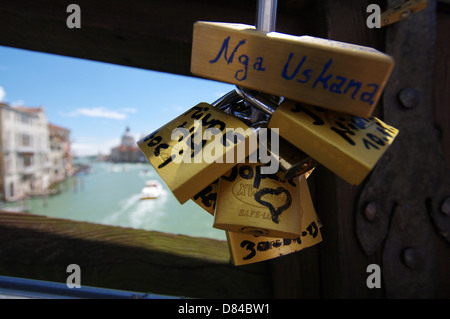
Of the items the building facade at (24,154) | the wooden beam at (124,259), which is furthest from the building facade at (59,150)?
the wooden beam at (124,259)

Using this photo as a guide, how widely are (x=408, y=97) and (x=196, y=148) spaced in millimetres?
546

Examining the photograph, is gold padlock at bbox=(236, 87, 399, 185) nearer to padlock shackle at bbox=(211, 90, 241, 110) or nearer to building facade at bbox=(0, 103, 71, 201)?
padlock shackle at bbox=(211, 90, 241, 110)

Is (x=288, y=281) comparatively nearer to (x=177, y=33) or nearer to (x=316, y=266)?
(x=316, y=266)

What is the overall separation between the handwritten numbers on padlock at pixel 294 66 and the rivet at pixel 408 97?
441 mm

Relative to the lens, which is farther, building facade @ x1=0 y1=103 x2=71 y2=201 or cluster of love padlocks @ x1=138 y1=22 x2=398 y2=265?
building facade @ x1=0 y1=103 x2=71 y2=201

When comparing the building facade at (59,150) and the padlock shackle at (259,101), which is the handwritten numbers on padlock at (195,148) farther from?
the building facade at (59,150)

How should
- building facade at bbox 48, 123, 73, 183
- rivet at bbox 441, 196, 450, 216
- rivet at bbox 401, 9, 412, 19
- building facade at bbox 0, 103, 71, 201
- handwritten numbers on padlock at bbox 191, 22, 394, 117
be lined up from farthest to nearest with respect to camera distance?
building facade at bbox 48, 123, 73, 183, building facade at bbox 0, 103, 71, 201, rivet at bbox 441, 196, 450, 216, rivet at bbox 401, 9, 412, 19, handwritten numbers on padlock at bbox 191, 22, 394, 117

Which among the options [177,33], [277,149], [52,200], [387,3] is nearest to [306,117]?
[277,149]

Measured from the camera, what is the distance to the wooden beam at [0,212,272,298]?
611 millimetres

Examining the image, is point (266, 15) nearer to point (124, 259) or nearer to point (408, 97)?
point (408, 97)

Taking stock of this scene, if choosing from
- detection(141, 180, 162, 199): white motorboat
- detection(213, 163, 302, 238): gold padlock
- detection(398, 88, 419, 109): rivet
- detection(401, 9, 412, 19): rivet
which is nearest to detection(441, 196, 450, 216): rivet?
detection(398, 88, 419, 109): rivet

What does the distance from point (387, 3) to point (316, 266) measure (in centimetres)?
63

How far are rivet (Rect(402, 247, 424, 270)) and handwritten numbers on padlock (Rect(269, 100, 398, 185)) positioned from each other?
0.49m

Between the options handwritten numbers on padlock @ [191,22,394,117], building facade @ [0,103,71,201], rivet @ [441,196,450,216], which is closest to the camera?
handwritten numbers on padlock @ [191,22,394,117]
